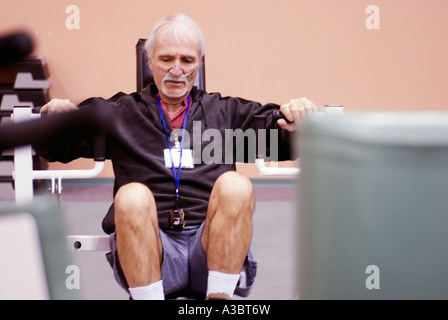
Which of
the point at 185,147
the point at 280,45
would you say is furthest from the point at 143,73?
the point at 280,45

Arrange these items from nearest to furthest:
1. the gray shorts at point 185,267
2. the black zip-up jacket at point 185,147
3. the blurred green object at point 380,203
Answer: the blurred green object at point 380,203 → the gray shorts at point 185,267 → the black zip-up jacket at point 185,147

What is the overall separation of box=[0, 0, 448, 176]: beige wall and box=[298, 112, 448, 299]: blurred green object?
357 centimetres

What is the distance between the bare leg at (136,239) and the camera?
Answer: 117cm

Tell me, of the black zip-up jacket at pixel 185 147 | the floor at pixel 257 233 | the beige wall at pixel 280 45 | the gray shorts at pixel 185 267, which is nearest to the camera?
the gray shorts at pixel 185 267

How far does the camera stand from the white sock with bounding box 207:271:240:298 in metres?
1.20

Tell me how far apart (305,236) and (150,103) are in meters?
1.13

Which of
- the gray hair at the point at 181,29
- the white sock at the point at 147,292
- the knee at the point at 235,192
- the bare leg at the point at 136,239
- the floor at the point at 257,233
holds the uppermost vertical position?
the gray hair at the point at 181,29

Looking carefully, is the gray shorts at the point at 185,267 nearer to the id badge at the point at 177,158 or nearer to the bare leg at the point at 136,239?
the bare leg at the point at 136,239

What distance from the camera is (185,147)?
1460mm

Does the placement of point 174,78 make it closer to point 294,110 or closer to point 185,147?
point 185,147

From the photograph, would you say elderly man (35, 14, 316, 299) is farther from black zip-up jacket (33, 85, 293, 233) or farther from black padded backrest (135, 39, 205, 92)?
black padded backrest (135, 39, 205, 92)

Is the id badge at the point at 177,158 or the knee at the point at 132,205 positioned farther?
the id badge at the point at 177,158

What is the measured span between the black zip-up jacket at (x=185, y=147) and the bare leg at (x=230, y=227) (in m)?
0.17

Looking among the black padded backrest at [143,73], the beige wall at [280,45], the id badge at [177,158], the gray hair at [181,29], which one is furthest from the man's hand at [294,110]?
the beige wall at [280,45]
